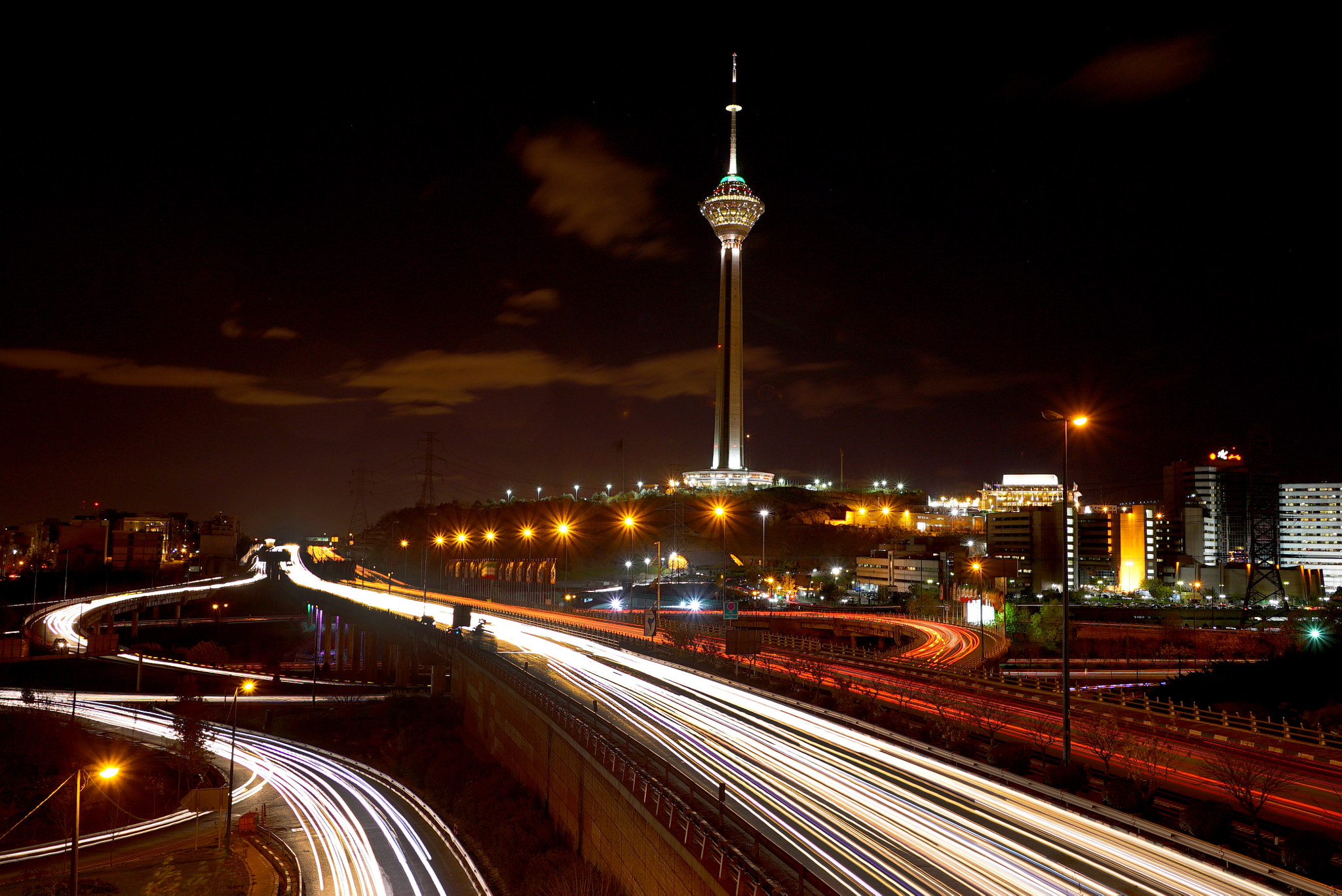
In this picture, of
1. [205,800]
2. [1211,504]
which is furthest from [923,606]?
[1211,504]

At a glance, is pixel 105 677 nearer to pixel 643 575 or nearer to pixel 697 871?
pixel 697 871

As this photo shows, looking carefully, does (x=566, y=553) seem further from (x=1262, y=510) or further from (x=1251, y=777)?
(x=1251, y=777)

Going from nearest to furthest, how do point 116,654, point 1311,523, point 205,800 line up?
point 205,800
point 116,654
point 1311,523

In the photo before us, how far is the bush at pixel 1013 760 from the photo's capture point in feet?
58.1

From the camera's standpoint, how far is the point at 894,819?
586 inches

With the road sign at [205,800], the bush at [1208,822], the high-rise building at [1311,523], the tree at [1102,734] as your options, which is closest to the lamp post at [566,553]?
the road sign at [205,800]

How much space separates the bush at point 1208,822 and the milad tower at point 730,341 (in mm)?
128584

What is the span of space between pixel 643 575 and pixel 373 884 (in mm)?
82017

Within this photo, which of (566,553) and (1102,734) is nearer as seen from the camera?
(1102,734)

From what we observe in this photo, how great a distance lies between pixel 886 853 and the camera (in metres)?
13.3

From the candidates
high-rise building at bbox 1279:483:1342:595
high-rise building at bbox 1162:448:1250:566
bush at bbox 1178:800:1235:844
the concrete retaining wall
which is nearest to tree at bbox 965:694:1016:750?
bush at bbox 1178:800:1235:844

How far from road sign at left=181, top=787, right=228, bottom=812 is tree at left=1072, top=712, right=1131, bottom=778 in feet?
84.7

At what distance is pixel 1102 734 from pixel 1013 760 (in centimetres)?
411

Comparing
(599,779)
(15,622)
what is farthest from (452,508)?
(599,779)
